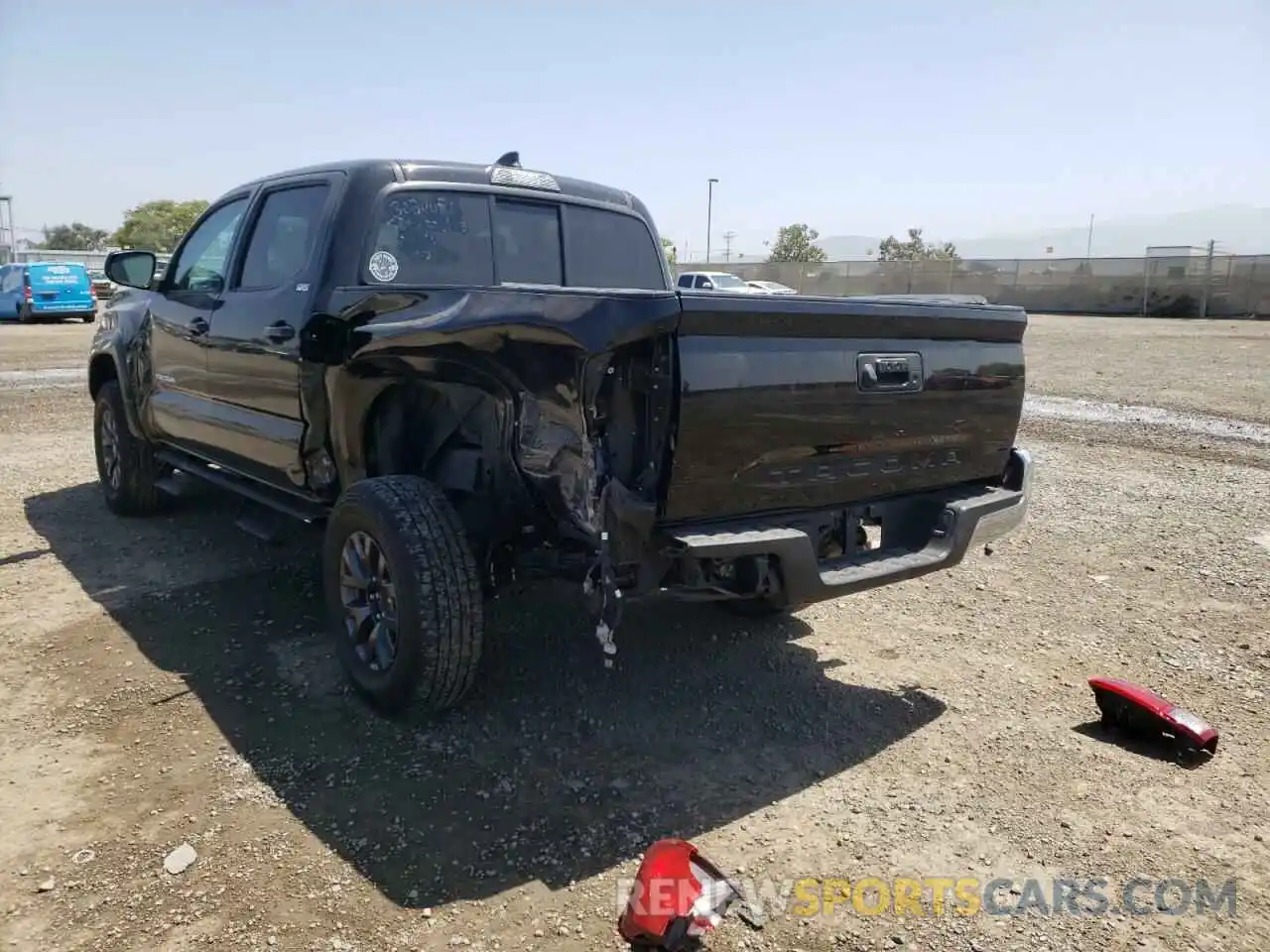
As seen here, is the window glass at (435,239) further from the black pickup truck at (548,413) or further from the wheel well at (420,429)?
the wheel well at (420,429)

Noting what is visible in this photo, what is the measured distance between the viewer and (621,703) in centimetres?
380

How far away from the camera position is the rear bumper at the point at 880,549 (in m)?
3.00

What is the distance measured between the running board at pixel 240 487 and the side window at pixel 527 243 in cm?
137

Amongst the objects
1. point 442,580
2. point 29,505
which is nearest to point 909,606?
point 442,580

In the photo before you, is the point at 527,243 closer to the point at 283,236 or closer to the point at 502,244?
the point at 502,244

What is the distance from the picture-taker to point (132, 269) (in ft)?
19.0

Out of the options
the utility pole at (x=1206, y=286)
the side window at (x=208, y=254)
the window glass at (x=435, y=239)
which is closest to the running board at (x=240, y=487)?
the side window at (x=208, y=254)

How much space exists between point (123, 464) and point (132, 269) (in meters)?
1.23

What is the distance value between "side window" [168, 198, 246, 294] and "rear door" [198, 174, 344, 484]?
0.24 metres

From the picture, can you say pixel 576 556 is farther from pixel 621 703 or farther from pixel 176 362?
pixel 176 362

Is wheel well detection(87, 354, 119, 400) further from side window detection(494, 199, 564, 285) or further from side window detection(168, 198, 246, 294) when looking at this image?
side window detection(494, 199, 564, 285)

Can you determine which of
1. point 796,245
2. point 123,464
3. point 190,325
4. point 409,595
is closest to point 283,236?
point 190,325

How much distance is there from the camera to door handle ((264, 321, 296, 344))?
4066mm

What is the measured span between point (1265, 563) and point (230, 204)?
6.14 meters
